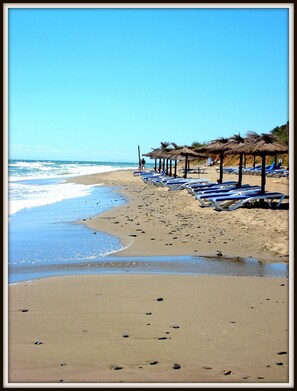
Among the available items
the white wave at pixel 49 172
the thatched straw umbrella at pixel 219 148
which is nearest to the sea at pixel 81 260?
the thatched straw umbrella at pixel 219 148

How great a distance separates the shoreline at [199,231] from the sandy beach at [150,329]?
0.56m

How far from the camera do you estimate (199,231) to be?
11734 millimetres

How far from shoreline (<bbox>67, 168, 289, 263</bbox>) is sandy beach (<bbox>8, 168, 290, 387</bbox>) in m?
0.56

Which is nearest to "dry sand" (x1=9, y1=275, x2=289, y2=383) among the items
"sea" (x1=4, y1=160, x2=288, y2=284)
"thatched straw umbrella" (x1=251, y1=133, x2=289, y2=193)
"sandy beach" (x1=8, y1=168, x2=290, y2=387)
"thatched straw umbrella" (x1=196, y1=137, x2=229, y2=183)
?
"sandy beach" (x1=8, y1=168, x2=290, y2=387)

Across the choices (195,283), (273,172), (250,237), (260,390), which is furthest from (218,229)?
(273,172)

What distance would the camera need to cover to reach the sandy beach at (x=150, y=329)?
4004 mm

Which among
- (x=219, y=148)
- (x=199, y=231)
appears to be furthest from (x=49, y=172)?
(x=199, y=231)

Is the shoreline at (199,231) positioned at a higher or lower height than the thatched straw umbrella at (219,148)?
lower

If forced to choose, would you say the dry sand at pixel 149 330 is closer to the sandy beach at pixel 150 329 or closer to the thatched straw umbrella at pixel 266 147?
the sandy beach at pixel 150 329

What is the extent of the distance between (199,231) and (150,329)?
22.4ft

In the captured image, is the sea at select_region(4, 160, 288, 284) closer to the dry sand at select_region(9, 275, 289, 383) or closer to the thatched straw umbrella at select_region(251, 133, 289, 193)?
the dry sand at select_region(9, 275, 289, 383)

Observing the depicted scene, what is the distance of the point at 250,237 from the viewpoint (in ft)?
35.3

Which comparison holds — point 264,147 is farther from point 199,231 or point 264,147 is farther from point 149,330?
point 149,330

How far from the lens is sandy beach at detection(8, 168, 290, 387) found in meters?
4.00
